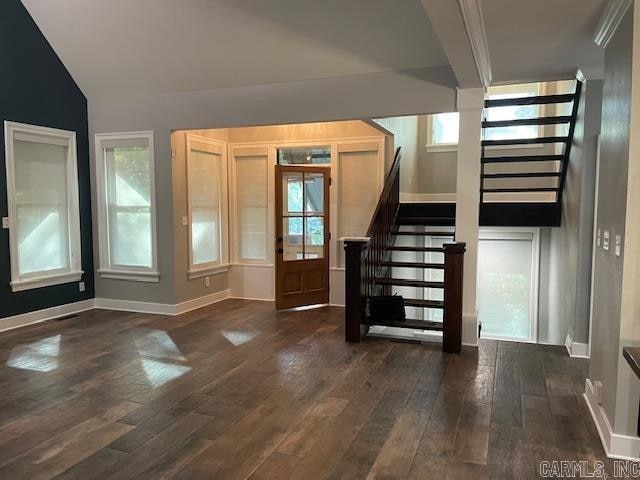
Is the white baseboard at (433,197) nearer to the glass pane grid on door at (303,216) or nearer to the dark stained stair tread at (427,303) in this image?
the glass pane grid on door at (303,216)

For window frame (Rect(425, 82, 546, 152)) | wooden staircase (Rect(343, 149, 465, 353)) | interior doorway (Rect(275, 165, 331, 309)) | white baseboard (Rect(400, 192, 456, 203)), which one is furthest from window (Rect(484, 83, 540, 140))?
interior doorway (Rect(275, 165, 331, 309))

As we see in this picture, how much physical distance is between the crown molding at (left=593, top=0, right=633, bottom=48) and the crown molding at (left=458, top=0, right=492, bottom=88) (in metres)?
0.68

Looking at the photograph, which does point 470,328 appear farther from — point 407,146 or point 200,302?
point 200,302

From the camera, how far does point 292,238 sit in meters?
6.16

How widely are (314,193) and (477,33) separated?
352cm

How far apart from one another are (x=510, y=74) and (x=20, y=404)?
4.64m

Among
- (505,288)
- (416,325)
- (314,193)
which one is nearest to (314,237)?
(314,193)

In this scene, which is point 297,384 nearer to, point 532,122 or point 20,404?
point 20,404

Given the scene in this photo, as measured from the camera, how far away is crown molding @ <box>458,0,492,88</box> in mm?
2559

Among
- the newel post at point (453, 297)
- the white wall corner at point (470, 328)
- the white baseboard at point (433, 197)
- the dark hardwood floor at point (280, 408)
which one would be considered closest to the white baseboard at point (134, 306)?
the dark hardwood floor at point (280, 408)

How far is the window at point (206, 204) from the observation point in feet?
19.6

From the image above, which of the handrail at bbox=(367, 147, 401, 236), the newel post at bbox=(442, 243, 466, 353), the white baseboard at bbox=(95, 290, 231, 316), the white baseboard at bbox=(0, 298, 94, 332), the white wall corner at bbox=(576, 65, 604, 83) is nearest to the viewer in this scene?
the white wall corner at bbox=(576, 65, 604, 83)

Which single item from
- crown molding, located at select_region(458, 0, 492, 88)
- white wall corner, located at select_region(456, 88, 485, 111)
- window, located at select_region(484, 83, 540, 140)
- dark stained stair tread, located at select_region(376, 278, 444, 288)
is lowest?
dark stained stair tread, located at select_region(376, 278, 444, 288)

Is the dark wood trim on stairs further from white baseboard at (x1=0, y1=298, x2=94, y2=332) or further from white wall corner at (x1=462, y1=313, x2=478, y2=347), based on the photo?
white baseboard at (x1=0, y1=298, x2=94, y2=332)
